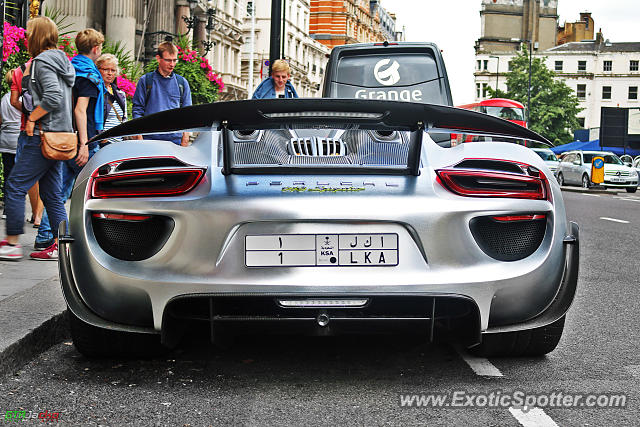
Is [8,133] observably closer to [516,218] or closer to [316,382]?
[316,382]

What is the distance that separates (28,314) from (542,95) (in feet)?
296

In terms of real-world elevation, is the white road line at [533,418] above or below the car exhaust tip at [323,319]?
below

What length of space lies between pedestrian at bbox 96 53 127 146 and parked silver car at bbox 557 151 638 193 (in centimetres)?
2951

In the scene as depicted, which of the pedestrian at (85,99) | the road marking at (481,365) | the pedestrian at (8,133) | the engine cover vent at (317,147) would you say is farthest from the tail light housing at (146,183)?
the pedestrian at (8,133)

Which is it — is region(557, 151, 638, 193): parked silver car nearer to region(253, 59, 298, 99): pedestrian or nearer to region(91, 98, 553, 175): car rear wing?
region(253, 59, 298, 99): pedestrian

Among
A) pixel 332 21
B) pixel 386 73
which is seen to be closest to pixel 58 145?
pixel 386 73

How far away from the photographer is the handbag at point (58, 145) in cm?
702

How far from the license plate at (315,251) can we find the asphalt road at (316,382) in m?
0.52

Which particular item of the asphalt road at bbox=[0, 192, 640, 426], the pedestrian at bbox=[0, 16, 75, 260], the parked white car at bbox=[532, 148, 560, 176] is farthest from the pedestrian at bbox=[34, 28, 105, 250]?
the parked white car at bbox=[532, 148, 560, 176]

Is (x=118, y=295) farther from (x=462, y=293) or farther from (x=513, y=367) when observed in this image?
(x=513, y=367)

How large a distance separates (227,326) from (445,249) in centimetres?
91

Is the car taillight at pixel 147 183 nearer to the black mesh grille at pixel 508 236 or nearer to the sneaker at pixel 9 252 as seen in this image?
the black mesh grille at pixel 508 236

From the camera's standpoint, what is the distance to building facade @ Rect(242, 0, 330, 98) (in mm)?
78312

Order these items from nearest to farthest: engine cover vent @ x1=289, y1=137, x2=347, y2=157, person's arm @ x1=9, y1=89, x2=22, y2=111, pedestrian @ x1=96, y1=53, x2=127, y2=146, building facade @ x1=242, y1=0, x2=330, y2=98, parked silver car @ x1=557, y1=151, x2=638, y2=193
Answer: engine cover vent @ x1=289, y1=137, x2=347, y2=157
person's arm @ x1=9, y1=89, x2=22, y2=111
pedestrian @ x1=96, y1=53, x2=127, y2=146
parked silver car @ x1=557, y1=151, x2=638, y2=193
building facade @ x1=242, y1=0, x2=330, y2=98
